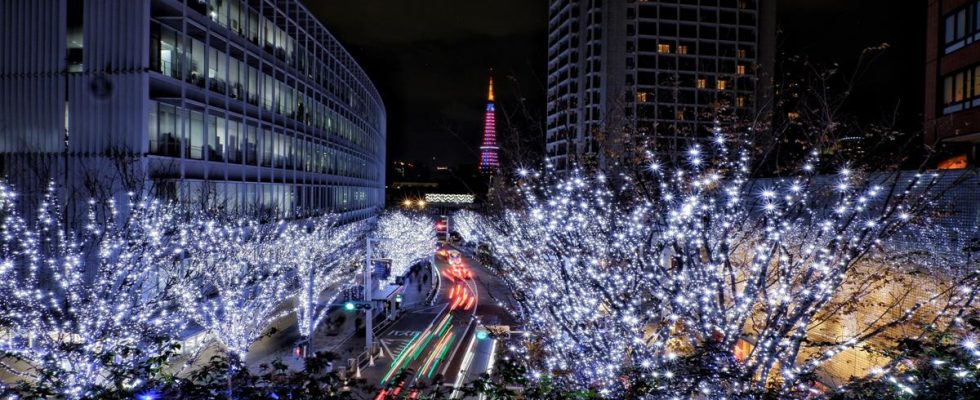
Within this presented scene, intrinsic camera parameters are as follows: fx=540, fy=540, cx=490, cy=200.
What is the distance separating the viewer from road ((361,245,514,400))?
20.2 m

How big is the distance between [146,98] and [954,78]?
28.3m

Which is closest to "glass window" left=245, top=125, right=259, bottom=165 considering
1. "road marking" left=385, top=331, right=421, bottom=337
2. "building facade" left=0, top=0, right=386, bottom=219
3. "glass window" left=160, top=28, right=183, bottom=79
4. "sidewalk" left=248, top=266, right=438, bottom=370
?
"building facade" left=0, top=0, right=386, bottom=219

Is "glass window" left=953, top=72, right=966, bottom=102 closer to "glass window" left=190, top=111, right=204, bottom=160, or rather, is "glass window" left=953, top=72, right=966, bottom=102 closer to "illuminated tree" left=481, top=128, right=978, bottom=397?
"illuminated tree" left=481, top=128, right=978, bottom=397

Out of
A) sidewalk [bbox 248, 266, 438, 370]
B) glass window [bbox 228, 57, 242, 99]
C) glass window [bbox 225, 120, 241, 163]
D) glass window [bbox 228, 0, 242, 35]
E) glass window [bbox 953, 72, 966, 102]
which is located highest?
glass window [bbox 228, 0, 242, 35]

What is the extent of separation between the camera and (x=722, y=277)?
838 cm

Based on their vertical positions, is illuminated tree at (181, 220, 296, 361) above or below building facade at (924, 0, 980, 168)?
below

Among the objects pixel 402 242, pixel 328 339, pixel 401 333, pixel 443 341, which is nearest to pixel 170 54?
pixel 328 339

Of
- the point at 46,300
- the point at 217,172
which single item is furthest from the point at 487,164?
the point at 46,300

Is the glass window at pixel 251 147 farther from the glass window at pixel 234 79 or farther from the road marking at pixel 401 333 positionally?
the road marking at pixel 401 333

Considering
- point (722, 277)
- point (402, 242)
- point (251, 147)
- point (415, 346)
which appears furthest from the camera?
point (402, 242)

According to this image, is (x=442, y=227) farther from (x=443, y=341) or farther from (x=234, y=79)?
(x=234, y=79)

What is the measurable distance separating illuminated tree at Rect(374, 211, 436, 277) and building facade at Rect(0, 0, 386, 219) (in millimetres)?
9927

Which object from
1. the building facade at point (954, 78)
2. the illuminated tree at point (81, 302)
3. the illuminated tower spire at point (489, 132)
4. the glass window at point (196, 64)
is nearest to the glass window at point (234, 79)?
the glass window at point (196, 64)

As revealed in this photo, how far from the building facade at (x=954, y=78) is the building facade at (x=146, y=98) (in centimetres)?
2617
